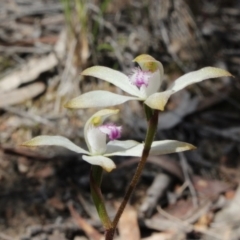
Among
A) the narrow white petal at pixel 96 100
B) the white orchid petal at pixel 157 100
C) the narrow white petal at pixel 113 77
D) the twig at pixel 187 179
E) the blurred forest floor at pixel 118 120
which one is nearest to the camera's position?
the white orchid petal at pixel 157 100

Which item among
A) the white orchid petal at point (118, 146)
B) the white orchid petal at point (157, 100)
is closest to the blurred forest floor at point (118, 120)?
the white orchid petal at point (118, 146)

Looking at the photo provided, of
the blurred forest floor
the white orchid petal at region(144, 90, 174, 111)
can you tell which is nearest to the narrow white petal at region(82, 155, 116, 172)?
the white orchid petal at region(144, 90, 174, 111)

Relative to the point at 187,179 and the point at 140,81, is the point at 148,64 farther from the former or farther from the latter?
the point at 187,179

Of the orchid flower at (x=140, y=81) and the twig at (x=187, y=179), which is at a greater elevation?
the orchid flower at (x=140, y=81)

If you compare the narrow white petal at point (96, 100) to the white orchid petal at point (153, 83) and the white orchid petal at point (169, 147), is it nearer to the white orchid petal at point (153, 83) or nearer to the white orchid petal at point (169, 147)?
the white orchid petal at point (153, 83)

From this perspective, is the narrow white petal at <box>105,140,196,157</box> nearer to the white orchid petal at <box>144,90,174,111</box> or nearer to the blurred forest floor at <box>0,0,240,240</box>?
the white orchid petal at <box>144,90,174,111</box>

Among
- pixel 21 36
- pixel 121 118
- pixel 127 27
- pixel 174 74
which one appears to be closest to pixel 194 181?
pixel 121 118

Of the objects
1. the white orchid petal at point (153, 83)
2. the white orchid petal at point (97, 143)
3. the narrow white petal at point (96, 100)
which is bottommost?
the white orchid petal at point (97, 143)
